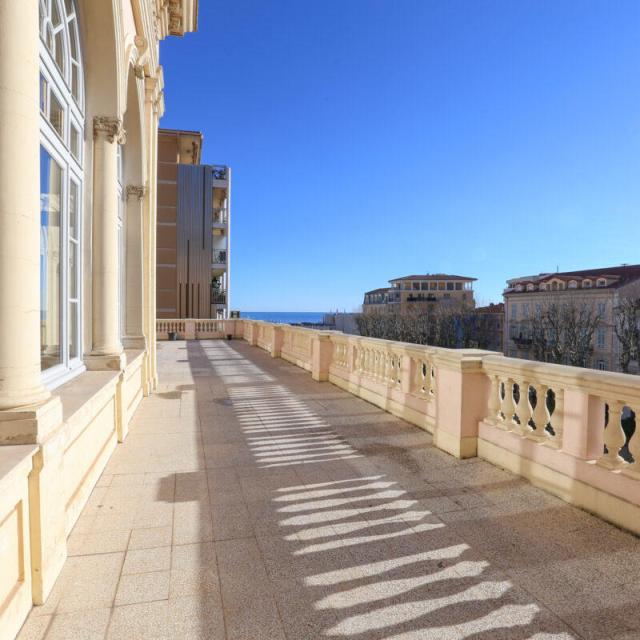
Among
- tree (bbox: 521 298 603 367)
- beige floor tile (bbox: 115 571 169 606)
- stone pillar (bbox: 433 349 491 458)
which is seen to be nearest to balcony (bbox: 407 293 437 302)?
tree (bbox: 521 298 603 367)

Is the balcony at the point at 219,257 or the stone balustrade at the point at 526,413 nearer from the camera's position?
the stone balustrade at the point at 526,413

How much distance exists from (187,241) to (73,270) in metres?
32.2

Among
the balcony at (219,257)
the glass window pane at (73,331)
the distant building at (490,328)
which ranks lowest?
the distant building at (490,328)

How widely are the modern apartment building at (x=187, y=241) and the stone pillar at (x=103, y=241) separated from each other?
30.7 metres

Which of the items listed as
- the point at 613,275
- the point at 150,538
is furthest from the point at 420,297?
the point at 150,538

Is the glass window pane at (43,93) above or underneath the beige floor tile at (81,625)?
above

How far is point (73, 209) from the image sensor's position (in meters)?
4.82

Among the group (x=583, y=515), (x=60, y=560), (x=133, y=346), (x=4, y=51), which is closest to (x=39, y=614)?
(x=60, y=560)

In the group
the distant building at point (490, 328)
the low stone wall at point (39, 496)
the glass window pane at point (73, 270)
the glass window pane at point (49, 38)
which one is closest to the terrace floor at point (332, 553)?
the low stone wall at point (39, 496)

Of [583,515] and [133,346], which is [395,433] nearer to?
[583,515]

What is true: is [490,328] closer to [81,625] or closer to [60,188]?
[60,188]

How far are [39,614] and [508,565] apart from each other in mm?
2626

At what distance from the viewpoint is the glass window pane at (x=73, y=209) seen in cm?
468

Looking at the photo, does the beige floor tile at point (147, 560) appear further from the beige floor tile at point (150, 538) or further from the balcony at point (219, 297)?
the balcony at point (219, 297)
